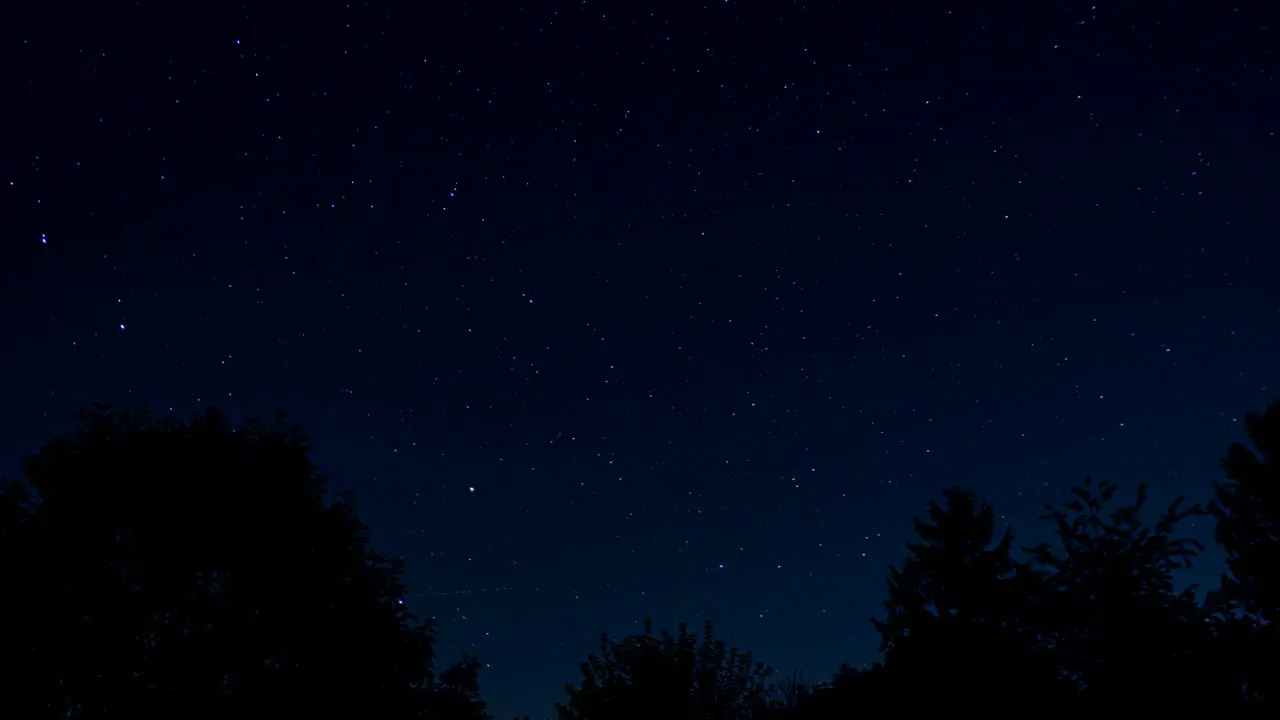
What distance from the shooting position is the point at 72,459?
623 inches

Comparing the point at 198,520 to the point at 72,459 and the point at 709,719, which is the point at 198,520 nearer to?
the point at 72,459

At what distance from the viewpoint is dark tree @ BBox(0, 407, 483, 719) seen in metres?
14.7

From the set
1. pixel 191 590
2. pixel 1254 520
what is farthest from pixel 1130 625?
pixel 191 590

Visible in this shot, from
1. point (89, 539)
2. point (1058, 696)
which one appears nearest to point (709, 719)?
point (1058, 696)

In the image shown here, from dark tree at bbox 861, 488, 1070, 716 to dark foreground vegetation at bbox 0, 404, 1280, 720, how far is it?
0.13ft

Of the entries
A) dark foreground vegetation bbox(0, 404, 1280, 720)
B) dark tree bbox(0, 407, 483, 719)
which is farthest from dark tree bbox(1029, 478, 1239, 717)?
dark tree bbox(0, 407, 483, 719)

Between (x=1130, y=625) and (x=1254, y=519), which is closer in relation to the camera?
(x=1130, y=625)

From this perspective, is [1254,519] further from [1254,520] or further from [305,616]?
[305,616]

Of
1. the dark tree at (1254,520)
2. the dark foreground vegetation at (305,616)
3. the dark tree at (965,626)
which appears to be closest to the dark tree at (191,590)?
the dark foreground vegetation at (305,616)

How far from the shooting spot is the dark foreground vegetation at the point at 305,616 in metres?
14.9

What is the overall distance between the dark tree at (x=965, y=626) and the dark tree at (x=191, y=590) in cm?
891

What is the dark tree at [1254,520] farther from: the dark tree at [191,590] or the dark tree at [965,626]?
the dark tree at [191,590]

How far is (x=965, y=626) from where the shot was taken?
17.9 m

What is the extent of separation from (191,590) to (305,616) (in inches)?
77.1
